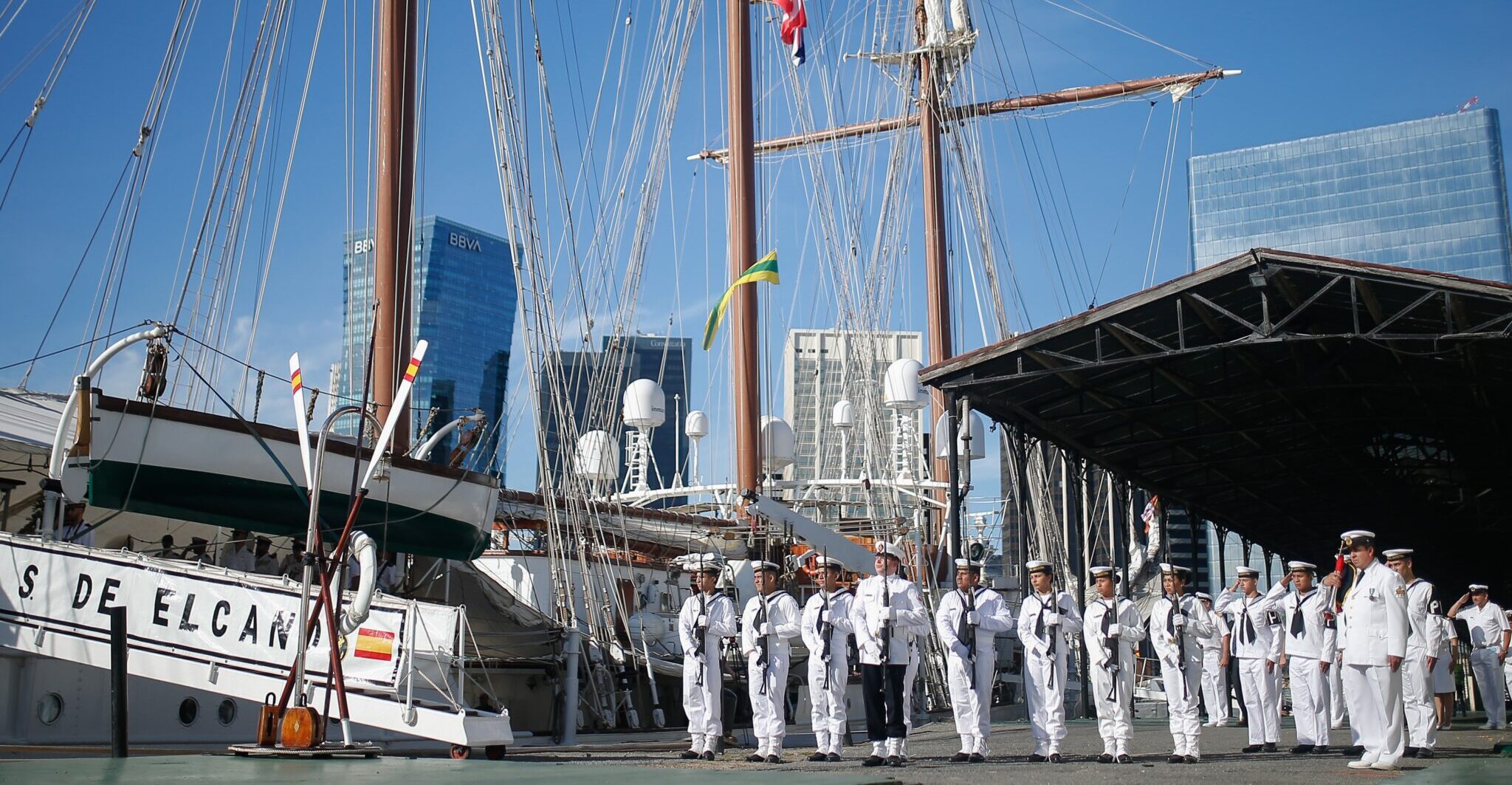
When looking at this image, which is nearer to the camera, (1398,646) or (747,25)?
(1398,646)

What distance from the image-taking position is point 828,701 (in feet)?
39.7

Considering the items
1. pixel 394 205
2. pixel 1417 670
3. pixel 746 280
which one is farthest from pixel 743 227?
pixel 1417 670

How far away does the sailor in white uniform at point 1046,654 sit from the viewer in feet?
38.7

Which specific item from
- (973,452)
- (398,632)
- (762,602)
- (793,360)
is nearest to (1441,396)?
(973,452)

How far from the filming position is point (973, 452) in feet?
111

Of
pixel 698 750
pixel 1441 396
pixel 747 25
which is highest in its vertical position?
pixel 747 25

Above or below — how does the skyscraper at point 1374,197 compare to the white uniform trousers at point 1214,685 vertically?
above

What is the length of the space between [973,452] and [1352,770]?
23930 mm

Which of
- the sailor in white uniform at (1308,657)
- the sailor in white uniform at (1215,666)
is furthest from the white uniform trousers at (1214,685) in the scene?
the sailor in white uniform at (1308,657)

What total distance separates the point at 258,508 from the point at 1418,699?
11.6 meters

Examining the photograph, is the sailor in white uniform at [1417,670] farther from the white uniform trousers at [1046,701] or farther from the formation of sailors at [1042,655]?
the white uniform trousers at [1046,701]

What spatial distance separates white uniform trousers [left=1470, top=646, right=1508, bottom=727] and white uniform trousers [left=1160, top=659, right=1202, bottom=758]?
773 centimetres

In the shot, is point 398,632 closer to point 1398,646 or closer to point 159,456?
point 159,456

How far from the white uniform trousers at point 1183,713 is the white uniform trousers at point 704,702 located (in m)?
4.22
